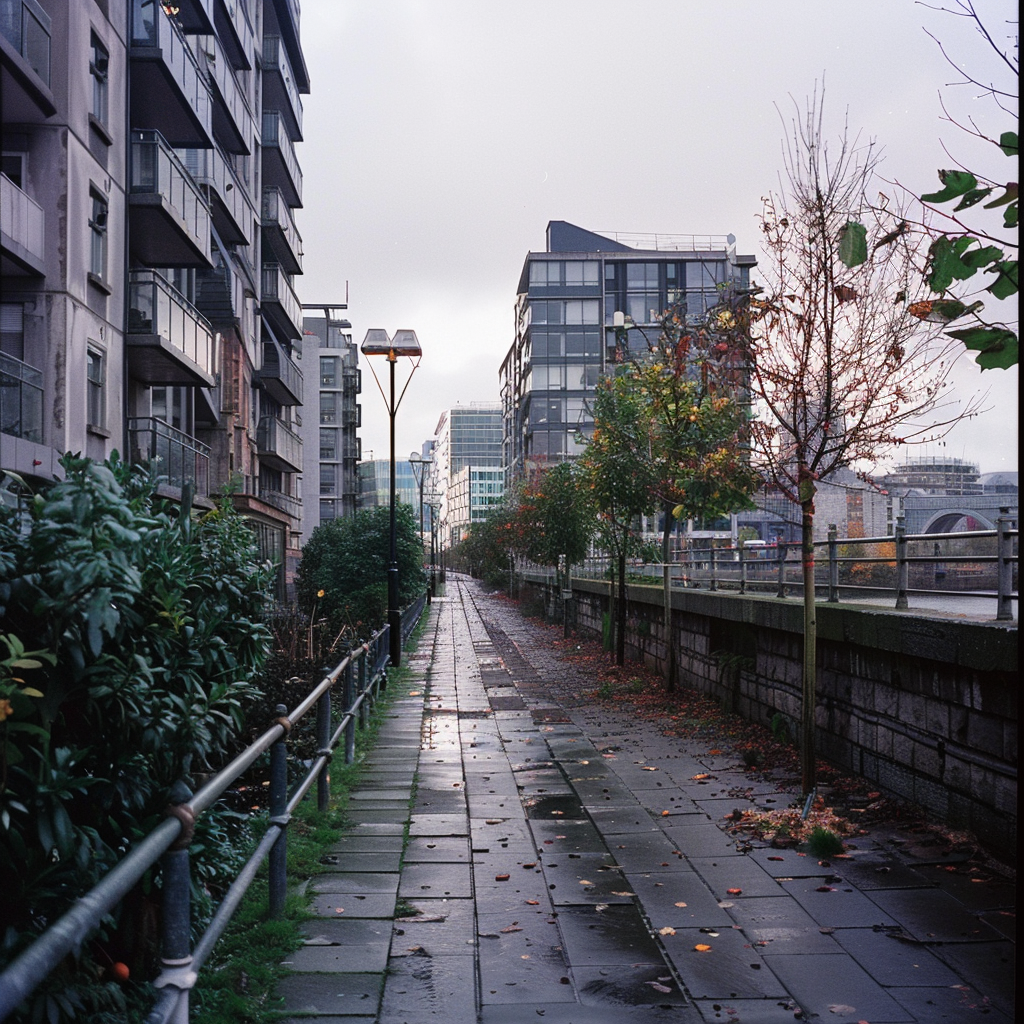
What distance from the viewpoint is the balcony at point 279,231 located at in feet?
122

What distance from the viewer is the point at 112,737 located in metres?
3.70

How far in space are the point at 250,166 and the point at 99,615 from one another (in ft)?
111

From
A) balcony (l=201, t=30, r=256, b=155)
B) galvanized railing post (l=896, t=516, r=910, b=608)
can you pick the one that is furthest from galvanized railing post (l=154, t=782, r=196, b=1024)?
balcony (l=201, t=30, r=256, b=155)

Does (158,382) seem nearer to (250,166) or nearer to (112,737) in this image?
(250,166)

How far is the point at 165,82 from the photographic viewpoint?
1906 cm

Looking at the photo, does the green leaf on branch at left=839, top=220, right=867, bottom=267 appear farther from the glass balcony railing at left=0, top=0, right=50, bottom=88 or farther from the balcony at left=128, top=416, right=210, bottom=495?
the balcony at left=128, top=416, right=210, bottom=495

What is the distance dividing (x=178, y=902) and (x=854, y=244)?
8.86ft

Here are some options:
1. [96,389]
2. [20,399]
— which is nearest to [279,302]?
[96,389]

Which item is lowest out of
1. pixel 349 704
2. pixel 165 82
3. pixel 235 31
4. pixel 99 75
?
pixel 349 704

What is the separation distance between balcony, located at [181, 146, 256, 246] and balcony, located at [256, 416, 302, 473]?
7242 millimetres

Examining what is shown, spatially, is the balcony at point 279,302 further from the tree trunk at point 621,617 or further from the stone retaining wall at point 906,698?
the stone retaining wall at point 906,698

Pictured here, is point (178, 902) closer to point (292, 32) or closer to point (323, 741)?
point (323, 741)

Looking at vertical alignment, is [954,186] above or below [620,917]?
above

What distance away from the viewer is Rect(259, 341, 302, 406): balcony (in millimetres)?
38406
